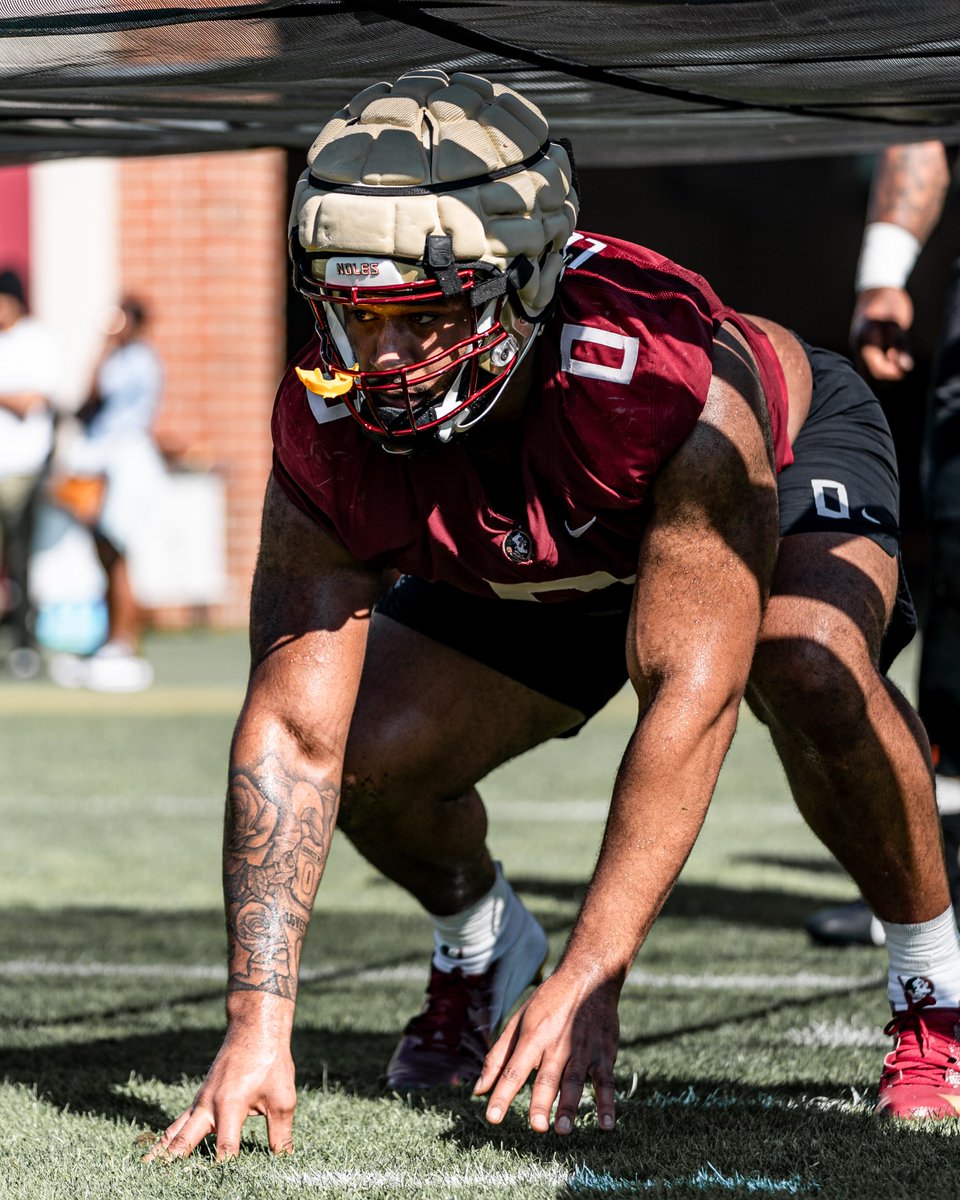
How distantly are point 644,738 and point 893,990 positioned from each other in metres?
0.96

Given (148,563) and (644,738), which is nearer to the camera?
(644,738)

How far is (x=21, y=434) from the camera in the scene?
12055mm

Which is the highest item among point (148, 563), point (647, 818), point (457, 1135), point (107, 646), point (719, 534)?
point (719, 534)

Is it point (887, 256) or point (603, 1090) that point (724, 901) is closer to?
point (887, 256)

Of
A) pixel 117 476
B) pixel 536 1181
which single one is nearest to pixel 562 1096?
pixel 536 1181

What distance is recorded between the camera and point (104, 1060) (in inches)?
152

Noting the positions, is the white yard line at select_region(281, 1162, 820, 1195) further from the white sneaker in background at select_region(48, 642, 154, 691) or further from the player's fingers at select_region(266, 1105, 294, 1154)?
the white sneaker in background at select_region(48, 642, 154, 691)

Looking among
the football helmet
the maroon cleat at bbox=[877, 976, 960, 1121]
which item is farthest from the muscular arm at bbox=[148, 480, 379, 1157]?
the maroon cleat at bbox=[877, 976, 960, 1121]

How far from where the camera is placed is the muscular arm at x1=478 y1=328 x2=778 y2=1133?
2.83 metres

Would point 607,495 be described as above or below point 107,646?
above

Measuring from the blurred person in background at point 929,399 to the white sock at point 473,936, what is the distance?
1392 mm

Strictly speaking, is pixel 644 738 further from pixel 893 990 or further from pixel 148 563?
pixel 148 563

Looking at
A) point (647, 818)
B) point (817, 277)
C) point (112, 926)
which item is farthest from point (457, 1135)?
point (817, 277)

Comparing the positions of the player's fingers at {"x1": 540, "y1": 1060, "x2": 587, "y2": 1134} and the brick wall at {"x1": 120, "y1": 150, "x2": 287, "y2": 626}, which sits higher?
the player's fingers at {"x1": 540, "y1": 1060, "x2": 587, "y2": 1134}
